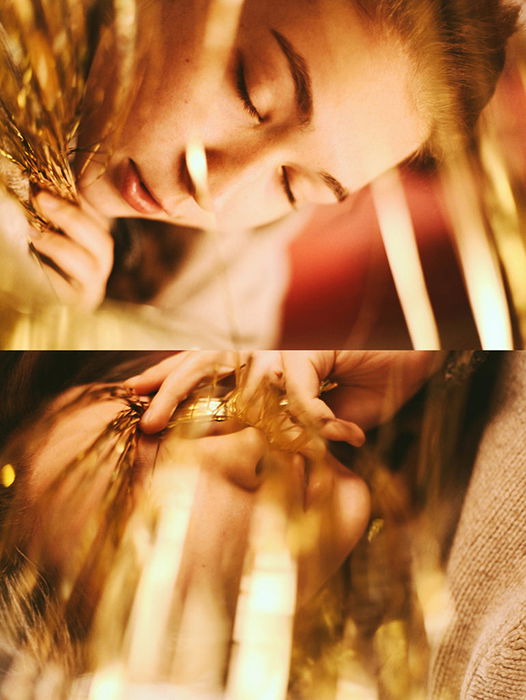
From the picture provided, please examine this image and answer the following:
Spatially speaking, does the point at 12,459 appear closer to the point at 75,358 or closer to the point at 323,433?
the point at 75,358

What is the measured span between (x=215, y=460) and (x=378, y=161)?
0.46 meters

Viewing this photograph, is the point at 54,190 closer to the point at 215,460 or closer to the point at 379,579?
the point at 215,460

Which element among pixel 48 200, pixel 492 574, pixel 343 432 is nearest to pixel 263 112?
pixel 48 200

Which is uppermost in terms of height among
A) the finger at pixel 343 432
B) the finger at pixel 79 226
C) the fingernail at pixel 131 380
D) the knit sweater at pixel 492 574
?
the finger at pixel 79 226

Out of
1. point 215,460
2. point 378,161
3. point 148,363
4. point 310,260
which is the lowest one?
point 215,460

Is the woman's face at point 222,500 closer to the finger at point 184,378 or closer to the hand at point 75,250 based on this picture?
the finger at point 184,378

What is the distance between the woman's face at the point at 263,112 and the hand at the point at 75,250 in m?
0.04

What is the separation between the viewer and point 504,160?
2.78 feet

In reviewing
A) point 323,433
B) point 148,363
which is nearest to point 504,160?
point 323,433

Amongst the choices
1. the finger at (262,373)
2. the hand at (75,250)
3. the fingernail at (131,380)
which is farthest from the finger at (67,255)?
the finger at (262,373)

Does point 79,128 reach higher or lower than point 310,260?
higher

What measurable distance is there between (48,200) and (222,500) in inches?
18.6

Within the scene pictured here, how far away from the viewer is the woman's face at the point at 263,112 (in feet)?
2.69

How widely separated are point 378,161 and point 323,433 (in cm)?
37
